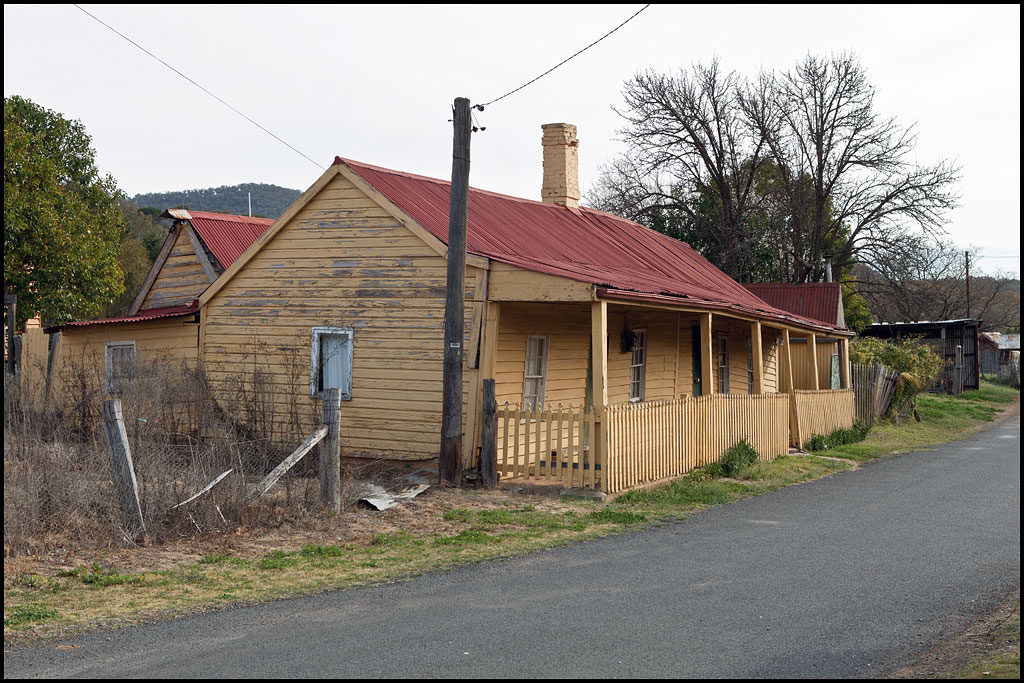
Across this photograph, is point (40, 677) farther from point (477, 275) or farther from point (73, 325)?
point (73, 325)

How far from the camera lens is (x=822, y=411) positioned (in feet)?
72.0

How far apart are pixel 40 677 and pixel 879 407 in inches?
979

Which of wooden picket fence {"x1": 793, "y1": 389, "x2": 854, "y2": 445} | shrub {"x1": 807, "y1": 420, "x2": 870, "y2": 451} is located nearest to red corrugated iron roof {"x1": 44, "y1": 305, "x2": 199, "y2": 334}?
wooden picket fence {"x1": 793, "y1": 389, "x2": 854, "y2": 445}

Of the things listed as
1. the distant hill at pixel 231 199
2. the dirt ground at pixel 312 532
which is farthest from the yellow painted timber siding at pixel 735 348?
the distant hill at pixel 231 199

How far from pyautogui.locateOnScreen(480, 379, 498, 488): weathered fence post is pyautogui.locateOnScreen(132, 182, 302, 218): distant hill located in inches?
3382

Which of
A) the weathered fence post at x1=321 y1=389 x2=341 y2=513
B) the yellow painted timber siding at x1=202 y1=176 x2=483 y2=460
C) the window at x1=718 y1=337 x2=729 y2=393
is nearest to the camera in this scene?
the weathered fence post at x1=321 y1=389 x2=341 y2=513

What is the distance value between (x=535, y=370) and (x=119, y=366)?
6.71 m

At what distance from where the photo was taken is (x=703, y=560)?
29.9 feet

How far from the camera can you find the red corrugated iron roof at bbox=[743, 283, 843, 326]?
112 feet

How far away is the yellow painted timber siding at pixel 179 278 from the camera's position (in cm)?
2356

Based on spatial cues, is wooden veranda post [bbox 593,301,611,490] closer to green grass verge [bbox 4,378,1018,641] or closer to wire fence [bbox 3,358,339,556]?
green grass verge [bbox 4,378,1018,641]

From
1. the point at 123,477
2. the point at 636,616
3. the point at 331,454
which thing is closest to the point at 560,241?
the point at 331,454

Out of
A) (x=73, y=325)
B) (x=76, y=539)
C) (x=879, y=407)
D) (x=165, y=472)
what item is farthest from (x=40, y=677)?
(x=879, y=407)

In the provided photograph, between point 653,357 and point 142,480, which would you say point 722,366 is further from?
point 142,480
